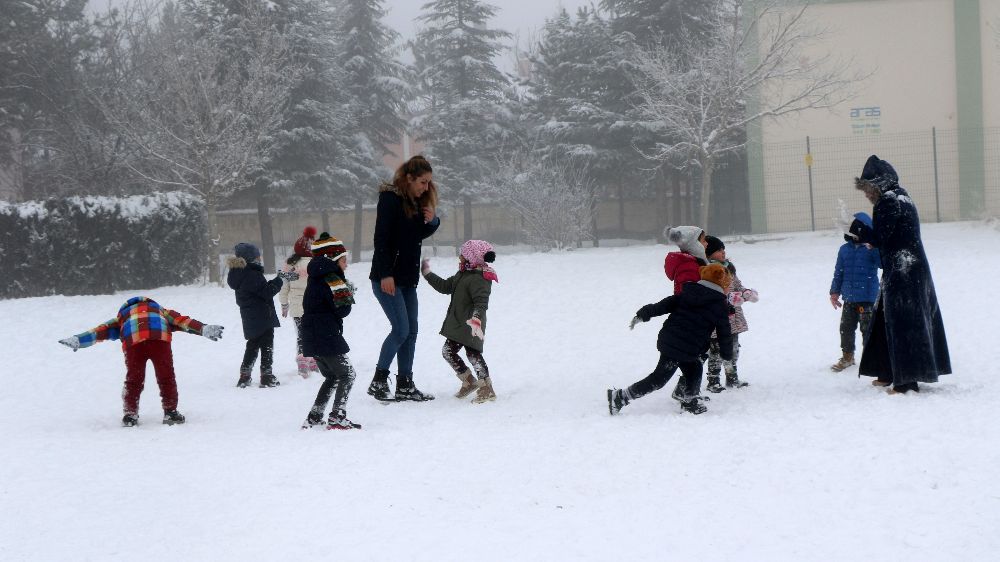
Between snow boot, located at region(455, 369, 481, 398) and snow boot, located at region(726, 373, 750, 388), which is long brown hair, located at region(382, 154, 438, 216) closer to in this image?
snow boot, located at region(455, 369, 481, 398)

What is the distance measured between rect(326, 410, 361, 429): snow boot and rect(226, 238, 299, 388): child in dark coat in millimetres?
2850

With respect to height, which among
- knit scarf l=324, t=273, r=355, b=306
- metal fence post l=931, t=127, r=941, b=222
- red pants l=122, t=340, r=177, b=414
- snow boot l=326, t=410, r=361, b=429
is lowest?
snow boot l=326, t=410, r=361, b=429

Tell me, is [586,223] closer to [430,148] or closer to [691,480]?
[430,148]

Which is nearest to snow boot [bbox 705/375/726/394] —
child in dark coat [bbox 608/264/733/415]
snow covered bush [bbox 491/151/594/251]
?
child in dark coat [bbox 608/264/733/415]

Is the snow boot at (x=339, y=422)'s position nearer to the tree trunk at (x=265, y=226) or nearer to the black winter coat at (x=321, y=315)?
the black winter coat at (x=321, y=315)

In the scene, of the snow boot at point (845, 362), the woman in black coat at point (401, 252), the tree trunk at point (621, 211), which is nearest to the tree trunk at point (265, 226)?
the tree trunk at point (621, 211)

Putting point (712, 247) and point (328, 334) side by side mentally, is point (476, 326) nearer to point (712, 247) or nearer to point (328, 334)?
point (328, 334)

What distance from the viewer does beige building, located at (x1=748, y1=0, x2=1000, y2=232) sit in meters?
27.3

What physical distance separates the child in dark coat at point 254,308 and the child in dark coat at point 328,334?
2.72 meters

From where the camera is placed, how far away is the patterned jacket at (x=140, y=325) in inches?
288

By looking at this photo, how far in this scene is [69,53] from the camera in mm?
27328

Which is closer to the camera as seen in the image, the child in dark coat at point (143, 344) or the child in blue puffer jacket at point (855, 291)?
the child in dark coat at point (143, 344)

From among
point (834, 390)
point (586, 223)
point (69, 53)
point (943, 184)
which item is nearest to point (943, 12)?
point (943, 184)

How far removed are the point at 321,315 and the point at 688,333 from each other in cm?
282
